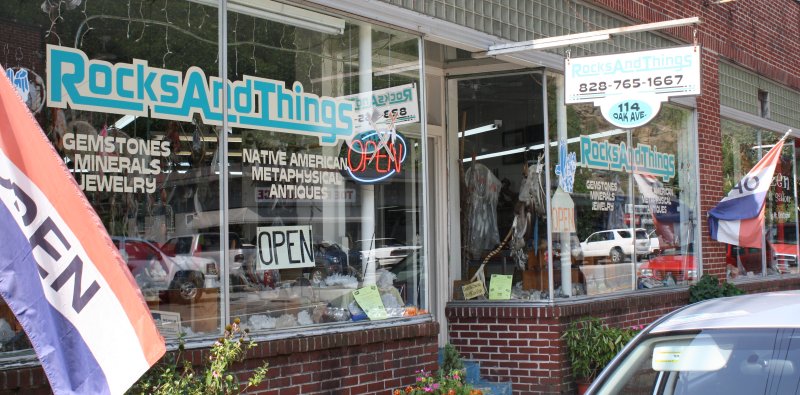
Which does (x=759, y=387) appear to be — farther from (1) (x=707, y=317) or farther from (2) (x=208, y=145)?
(2) (x=208, y=145)

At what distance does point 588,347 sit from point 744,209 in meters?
4.64

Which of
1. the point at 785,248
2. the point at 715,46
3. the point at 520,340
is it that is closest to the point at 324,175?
the point at 520,340

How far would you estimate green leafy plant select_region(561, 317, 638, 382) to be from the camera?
895 cm

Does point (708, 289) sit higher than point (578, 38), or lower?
lower

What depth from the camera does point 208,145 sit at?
20.0 ft

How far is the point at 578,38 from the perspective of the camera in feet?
25.7

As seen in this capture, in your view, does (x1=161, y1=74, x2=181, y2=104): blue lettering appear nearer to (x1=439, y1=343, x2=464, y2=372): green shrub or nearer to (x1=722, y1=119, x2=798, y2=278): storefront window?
(x1=439, y1=343, x2=464, y2=372): green shrub

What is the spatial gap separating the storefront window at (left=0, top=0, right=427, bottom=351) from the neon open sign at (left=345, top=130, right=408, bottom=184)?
0.6 inches

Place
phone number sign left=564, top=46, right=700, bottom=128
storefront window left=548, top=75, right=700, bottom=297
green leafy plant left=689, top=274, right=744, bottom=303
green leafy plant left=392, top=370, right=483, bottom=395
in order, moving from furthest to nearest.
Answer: green leafy plant left=689, top=274, right=744, bottom=303 < storefront window left=548, top=75, right=700, bottom=297 < phone number sign left=564, top=46, right=700, bottom=128 < green leafy plant left=392, top=370, right=483, bottom=395

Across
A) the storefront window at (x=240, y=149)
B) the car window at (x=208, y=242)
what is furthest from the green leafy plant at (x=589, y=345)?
the car window at (x=208, y=242)

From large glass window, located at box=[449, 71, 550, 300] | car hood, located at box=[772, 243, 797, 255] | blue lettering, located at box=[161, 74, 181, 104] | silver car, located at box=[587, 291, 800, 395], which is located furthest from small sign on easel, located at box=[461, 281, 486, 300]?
car hood, located at box=[772, 243, 797, 255]

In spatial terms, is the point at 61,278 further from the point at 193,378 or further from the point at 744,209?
the point at 744,209

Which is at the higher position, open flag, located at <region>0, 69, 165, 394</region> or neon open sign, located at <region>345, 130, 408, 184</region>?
neon open sign, located at <region>345, 130, 408, 184</region>

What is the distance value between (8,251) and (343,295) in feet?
12.0
